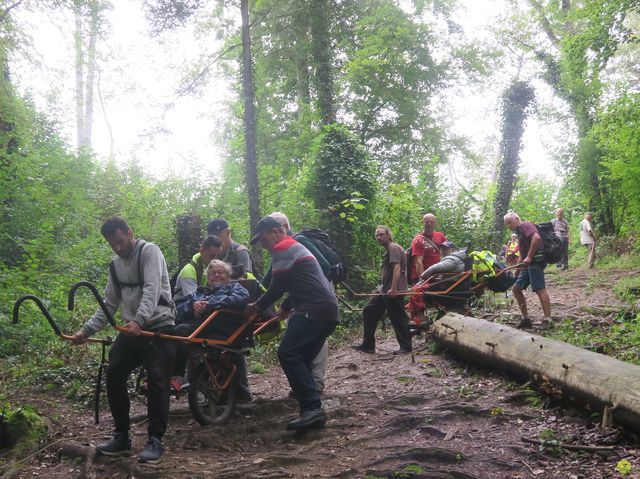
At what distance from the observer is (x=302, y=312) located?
4742 mm

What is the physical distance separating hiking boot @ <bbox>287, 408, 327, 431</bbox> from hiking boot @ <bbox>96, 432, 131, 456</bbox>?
1.40 meters

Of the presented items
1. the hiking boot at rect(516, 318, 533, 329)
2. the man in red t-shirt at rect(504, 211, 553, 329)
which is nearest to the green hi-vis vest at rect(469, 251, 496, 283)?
the man in red t-shirt at rect(504, 211, 553, 329)

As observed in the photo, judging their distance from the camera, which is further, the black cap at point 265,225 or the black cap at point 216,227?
the black cap at point 216,227

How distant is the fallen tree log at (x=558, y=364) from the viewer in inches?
163

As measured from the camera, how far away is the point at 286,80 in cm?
2092

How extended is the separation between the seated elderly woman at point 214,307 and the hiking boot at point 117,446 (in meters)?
1.00

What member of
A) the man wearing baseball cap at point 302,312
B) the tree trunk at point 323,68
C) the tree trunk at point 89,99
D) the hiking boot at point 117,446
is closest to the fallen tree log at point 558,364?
the man wearing baseball cap at point 302,312

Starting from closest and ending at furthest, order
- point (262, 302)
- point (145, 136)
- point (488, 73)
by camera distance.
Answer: point (262, 302) < point (145, 136) < point (488, 73)

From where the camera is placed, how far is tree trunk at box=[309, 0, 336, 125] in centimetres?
1475

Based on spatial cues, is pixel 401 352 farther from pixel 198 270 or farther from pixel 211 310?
pixel 211 310

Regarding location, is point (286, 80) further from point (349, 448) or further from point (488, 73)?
point (349, 448)

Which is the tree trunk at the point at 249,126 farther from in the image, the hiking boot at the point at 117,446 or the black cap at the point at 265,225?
the hiking boot at the point at 117,446

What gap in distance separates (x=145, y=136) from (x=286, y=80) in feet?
31.0

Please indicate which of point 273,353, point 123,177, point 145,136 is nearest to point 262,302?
point 273,353
